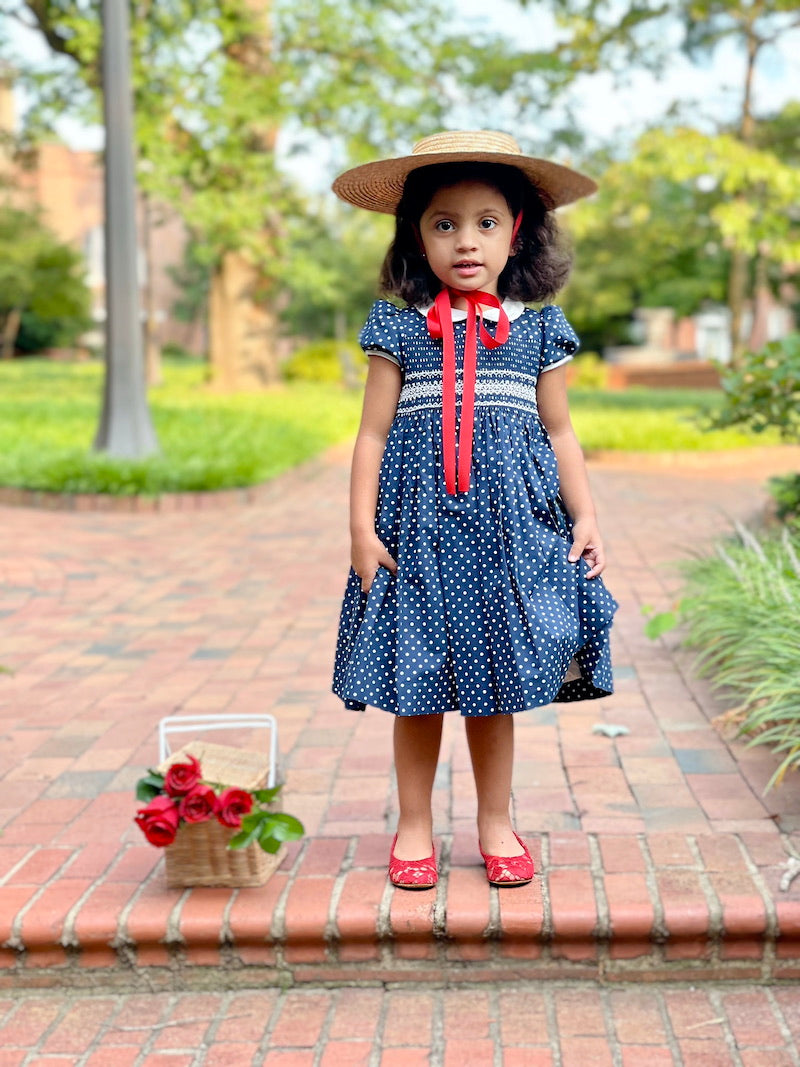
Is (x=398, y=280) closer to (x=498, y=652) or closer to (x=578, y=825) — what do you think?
(x=498, y=652)

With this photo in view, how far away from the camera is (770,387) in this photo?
520 centimetres

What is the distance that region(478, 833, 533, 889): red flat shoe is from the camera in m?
2.62

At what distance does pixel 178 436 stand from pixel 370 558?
8.80 metres

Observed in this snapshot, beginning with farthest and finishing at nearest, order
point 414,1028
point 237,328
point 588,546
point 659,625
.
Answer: point 237,328 < point 659,625 < point 588,546 < point 414,1028

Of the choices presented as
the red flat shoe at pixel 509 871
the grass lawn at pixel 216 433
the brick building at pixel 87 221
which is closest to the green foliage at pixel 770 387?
the grass lawn at pixel 216 433

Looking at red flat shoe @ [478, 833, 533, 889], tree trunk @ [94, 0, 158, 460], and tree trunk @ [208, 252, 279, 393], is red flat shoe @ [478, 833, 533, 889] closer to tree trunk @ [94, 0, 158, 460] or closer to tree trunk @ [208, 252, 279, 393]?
tree trunk @ [94, 0, 158, 460]

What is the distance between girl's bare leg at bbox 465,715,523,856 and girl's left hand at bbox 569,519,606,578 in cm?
37

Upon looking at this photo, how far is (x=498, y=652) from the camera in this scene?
2428 mm

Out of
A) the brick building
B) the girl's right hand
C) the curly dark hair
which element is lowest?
the girl's right hand

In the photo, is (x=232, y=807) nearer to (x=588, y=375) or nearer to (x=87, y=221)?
(x=588, y=375)

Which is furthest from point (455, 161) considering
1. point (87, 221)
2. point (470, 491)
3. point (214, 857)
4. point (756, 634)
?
point (87, 221)

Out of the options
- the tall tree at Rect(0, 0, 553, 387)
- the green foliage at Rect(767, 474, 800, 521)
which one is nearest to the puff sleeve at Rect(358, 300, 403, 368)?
the green foliage at Rect(767, 474, 800, 521)

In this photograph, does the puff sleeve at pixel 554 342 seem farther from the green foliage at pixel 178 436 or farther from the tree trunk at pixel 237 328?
the tree trunk at pixel 237 328

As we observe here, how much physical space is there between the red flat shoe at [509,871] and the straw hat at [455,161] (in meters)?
1.46
